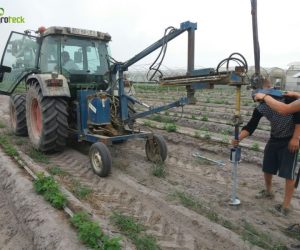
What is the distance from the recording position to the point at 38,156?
625 centimetres

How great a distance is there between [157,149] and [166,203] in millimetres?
1811

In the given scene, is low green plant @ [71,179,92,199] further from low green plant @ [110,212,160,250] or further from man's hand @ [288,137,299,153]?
man's hand @ [288,137,299,153]

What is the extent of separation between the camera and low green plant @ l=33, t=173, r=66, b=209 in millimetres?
3992

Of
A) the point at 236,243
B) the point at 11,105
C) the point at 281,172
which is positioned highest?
the point at 11,105

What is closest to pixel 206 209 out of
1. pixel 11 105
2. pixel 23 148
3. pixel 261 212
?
pixel 261 212

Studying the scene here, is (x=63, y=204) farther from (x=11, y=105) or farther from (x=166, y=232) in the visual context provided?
(x=11, y=105)

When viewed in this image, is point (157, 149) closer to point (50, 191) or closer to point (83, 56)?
point (50, 191)

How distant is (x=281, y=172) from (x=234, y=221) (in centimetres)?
86

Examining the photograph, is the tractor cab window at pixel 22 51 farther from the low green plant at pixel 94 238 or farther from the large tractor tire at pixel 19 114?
the low green plant at pixel 94 238

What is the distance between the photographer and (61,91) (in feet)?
20.1

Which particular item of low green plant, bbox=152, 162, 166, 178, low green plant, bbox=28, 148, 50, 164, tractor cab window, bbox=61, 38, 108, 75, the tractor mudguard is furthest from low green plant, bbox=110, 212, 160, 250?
tractor cab window, bbox=61, 38, 108, 75

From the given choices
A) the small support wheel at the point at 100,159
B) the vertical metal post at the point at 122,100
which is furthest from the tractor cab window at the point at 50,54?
the small support wheel at the point at 100,159

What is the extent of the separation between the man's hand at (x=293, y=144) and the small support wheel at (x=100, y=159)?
257 cm

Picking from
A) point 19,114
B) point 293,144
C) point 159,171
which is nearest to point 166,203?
point 159,171
